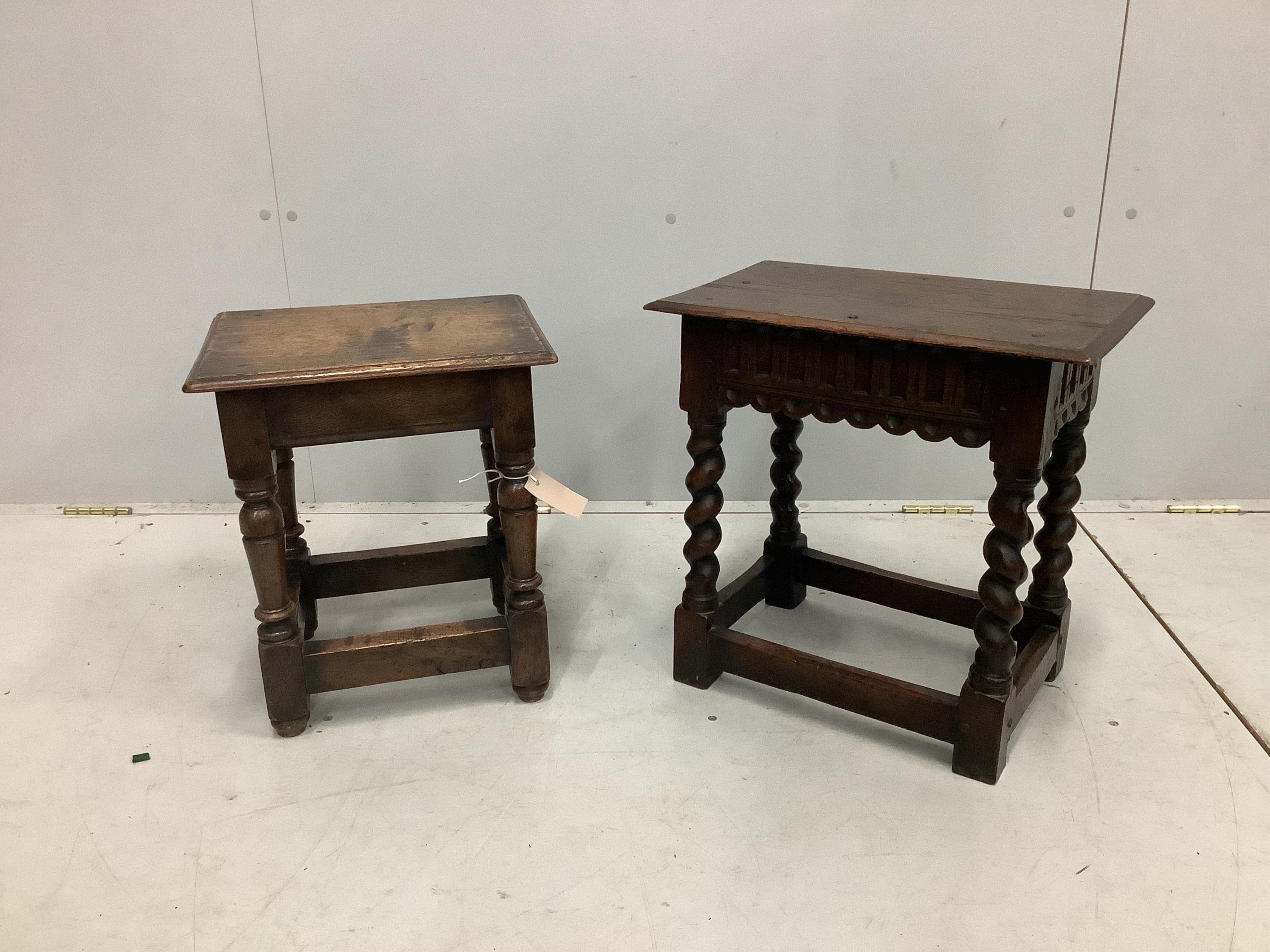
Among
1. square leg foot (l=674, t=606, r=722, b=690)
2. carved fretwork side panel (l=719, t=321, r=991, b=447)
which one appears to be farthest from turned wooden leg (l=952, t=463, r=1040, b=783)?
square leg foot (l=674, t=606, r=722, b=690)

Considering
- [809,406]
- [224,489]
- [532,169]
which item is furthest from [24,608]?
[809,406]

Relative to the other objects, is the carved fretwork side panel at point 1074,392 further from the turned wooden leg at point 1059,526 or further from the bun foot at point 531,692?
the bun foot at point 531,692

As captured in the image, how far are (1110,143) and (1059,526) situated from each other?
53.3 inches

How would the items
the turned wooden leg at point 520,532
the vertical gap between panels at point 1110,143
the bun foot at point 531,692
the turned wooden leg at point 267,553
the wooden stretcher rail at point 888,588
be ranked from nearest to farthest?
the turned wooden leg at point 267,553
the turned wooden leg at point 520,532
the bun foot at point 531,692
the wooden stretcher rail at point 888,588
the vertical gap between panels at point 1110,143

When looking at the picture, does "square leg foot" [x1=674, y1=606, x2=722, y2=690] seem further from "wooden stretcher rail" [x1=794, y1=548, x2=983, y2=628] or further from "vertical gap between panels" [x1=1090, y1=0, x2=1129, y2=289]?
"vertical gap between panels" [x1=1090, y1=0, x2=1129, y2=289]

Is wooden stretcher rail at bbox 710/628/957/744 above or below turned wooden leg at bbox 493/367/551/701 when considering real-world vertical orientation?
below

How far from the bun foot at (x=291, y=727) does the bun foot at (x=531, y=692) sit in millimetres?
448

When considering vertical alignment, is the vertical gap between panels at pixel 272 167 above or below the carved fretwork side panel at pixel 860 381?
above

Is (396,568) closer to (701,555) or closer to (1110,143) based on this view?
(701,555)

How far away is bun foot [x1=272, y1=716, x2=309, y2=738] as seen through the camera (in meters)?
2.20

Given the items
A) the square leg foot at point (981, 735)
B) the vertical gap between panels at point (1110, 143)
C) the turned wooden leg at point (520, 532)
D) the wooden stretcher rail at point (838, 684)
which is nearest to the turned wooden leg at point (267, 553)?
the turned wooden leg at point (520, 532)

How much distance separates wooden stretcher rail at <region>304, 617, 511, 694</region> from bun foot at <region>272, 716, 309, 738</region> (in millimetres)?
66

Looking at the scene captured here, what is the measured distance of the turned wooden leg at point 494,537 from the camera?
259cm

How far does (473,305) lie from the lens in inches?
96.1
